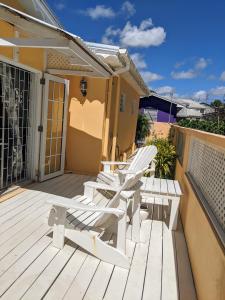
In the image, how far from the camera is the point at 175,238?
364cm

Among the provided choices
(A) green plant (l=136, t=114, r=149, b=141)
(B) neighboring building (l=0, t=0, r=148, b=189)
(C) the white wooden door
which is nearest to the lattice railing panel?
(B) neighboring building (l=0, t=0, r=148, b=189)

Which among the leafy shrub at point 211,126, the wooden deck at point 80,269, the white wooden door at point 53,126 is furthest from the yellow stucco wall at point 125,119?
the wooden deck at point 80,269

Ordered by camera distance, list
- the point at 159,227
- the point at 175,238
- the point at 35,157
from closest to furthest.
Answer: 1. the point at 175,238
2. the point at 159,227
3. the point at 35,157

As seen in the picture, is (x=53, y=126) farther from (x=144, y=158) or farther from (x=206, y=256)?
(x=206, y=256)

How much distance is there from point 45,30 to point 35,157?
3.02 meters

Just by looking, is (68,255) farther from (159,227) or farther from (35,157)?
(35,157)

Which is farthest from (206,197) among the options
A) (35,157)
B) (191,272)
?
(35,157)

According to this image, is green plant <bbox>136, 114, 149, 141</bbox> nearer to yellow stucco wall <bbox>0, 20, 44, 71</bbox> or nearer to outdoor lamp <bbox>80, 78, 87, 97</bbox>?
outdoor lamp <bbox>80, 78, 87, 97</bbox>

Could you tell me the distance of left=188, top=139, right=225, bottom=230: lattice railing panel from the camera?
2389mm

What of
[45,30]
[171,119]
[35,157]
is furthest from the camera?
[171,119]

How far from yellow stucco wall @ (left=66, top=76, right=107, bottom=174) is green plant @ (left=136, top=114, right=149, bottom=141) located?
33.9 ft

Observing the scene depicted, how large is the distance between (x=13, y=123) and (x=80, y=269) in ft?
9.97

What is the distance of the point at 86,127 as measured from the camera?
646 cm

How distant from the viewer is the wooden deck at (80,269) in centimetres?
239
